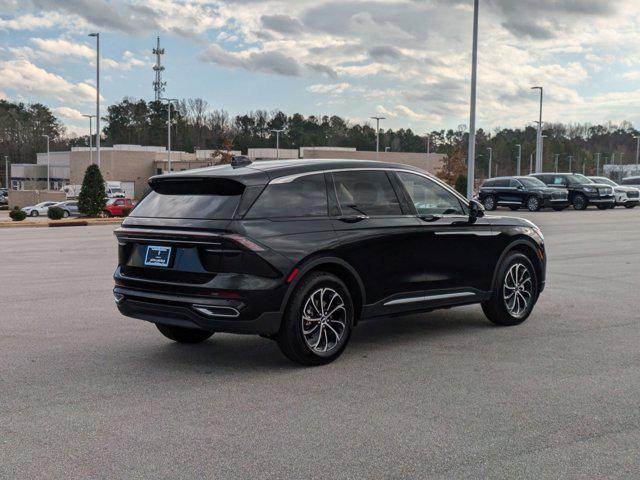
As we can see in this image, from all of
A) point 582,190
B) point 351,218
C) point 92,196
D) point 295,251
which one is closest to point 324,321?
point 295,251

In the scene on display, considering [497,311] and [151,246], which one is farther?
[497,311]

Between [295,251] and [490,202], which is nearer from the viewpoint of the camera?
[295,251]

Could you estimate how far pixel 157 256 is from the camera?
19.8 ft

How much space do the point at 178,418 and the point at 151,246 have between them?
70.5 inches

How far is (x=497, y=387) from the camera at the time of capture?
18.2 feet

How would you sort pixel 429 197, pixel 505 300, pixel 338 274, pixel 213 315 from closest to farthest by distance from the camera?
pixel 213 315
pixel 338 274
pixel 429 197
pixel 505 300

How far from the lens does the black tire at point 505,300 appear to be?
25.4ft

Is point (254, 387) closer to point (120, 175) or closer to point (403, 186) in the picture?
point (403, 186)

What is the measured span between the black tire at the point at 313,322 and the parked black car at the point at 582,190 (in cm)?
3196

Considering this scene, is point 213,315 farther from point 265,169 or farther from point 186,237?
point 265,169

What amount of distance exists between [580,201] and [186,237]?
1322 inches

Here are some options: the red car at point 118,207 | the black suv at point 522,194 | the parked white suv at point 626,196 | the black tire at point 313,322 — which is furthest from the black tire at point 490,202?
the black tire at point 313,322

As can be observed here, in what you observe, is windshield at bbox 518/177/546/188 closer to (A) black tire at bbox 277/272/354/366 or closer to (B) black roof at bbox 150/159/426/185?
(B) black roof at bbox 150/159/426/185

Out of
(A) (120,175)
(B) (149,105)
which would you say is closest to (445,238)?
(A) (120,175)
